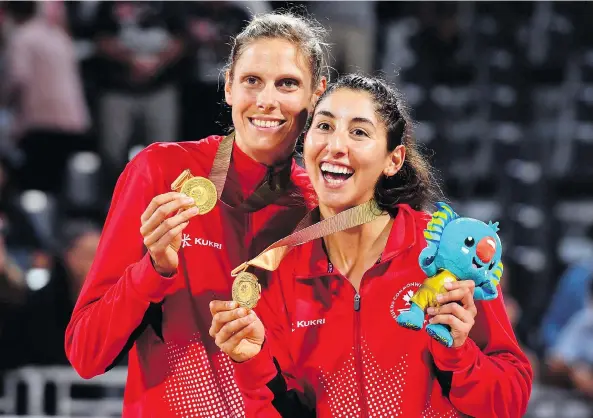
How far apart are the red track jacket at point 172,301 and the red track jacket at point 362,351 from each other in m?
0.16

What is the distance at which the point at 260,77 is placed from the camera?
2996mm

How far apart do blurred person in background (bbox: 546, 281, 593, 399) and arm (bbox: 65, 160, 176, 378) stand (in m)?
3.84

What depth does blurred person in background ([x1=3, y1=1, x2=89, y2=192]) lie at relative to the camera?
6855 mm

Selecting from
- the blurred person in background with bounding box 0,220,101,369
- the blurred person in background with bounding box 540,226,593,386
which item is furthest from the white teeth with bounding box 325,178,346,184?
the blurred person in background with bounding box 540,226,593,386

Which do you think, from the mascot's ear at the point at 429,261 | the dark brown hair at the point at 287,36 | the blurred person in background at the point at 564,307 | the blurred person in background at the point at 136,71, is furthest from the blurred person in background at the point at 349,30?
the mascot's ear at the point at 429,261

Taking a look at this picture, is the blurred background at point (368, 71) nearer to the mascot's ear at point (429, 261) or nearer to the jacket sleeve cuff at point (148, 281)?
the jacket sleeve cuff at point (148, 281)

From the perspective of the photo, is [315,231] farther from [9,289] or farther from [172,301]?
[9,289]

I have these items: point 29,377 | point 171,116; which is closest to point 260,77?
point 29,377

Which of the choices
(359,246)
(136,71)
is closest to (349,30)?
(136,71)

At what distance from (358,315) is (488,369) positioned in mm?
331

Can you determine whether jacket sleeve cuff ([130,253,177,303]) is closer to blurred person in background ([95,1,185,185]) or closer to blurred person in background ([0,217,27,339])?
blurred person in background ([0,217,27,339])

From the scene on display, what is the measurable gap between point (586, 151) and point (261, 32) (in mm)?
5177

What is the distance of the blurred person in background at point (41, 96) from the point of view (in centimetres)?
686

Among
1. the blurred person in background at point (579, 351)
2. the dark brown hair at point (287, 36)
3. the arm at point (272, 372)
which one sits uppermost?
the dark brown hair at point (287, 36)
